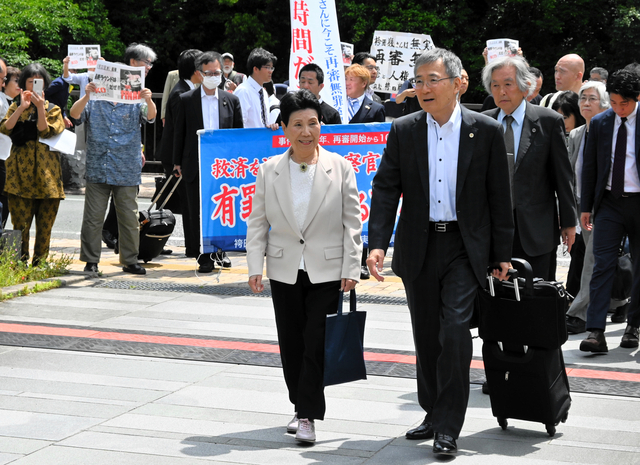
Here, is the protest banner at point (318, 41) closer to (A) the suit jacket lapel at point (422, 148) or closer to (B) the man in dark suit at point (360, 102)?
(B) the man in dark suit at point (360, 102)

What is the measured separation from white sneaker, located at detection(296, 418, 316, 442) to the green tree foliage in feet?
61.6

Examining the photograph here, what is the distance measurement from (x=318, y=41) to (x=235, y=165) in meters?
1.80

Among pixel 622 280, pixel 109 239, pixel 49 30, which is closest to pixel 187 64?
pixel 109 239

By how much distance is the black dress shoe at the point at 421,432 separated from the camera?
471cm

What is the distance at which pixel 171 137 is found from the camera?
32.8 ft

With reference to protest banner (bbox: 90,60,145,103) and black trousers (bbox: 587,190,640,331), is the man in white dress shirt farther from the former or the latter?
black trousers (bbox: 587,190,640,331)

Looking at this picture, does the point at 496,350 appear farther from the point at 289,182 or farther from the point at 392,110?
the point at 392,110

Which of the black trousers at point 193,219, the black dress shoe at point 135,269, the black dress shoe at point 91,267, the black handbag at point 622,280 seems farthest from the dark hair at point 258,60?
the black handbag at point 622,280

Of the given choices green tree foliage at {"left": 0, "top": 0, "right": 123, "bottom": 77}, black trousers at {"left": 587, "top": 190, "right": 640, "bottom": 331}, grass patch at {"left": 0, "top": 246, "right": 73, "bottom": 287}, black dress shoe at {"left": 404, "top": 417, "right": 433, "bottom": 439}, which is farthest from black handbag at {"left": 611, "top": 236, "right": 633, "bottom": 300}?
green tree foliage at {"left": 0, "top": 0, "right": 123, "bottom": 77}

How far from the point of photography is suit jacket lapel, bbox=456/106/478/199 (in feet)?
15.0

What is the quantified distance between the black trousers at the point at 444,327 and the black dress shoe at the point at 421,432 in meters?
0.05

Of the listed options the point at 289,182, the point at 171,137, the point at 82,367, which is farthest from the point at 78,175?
the point at 289,182

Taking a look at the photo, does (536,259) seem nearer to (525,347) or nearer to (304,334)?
(525,347)

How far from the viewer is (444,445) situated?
14.3ft
